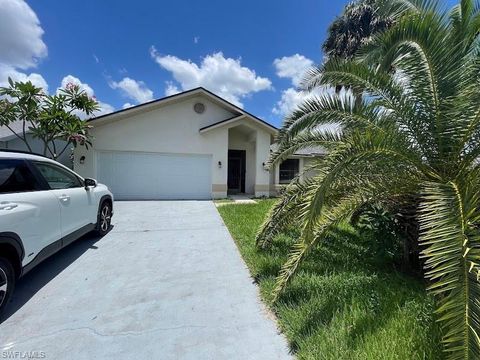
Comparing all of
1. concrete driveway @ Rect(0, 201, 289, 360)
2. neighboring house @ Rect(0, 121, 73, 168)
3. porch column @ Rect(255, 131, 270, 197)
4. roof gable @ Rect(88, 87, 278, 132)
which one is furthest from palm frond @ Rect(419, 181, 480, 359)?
neighboring house @ Rect(0, 121, 73, 168)

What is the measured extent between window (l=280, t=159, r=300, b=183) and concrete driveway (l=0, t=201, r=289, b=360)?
11684 mm

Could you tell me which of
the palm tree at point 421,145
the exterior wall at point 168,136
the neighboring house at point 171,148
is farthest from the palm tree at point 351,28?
the palm tree at point 421,145

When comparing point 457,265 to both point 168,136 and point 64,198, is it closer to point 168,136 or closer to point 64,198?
point 64,198

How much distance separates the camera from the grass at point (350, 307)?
8.41ft

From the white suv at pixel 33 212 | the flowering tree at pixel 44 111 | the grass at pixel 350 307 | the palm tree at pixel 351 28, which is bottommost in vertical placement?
the grass at pixel 350 307

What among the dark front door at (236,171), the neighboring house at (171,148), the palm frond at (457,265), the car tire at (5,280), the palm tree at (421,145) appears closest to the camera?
the palm frond at (457,265)

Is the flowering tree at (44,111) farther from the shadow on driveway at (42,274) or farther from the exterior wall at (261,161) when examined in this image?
the exterior wall at (261,161)

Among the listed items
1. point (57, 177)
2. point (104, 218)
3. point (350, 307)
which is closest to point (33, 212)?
point (57, 177)

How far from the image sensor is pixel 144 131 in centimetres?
1388

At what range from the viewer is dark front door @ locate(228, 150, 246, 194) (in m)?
Answer: 17.1

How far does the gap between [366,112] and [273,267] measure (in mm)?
3030

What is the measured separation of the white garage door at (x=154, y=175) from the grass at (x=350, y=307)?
9416mm

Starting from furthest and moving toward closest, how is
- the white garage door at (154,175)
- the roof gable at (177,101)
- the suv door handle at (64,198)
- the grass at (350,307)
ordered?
the white garage door at (154,175) < the roof gable at (177,101) < the suv door handle at (64,198) < the grass at (350,307)

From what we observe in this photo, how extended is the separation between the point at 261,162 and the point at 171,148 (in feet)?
16.3
